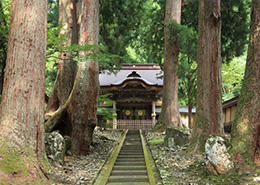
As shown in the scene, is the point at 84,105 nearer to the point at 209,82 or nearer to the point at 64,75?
the point at 64,75

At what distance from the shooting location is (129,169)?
6.70 m

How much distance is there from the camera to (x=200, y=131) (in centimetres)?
710

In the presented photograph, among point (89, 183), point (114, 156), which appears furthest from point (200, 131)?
point (89, 183)

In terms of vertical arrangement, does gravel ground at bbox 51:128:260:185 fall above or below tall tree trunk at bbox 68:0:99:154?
below

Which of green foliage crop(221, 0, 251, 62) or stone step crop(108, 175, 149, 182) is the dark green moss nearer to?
stone step crop(108, 175, 149, 182)

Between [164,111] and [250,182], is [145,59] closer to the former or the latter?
[164,111]

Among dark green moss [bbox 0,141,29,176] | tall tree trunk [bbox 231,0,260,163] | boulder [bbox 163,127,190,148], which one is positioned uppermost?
tall tree trunk [bbox 231,0,260,163]

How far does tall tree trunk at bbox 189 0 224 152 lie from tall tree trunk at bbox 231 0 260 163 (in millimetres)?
1938

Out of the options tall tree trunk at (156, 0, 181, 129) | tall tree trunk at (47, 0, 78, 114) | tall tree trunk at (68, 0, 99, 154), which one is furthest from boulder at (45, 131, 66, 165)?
tall tree trunk at (156, 0, 181, 129)

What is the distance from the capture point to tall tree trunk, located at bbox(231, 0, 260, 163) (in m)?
4.77

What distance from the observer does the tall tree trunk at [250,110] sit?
4.77 metres

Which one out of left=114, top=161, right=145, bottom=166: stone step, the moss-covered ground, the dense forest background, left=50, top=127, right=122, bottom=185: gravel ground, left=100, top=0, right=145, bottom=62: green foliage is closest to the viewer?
the moss-covered ground

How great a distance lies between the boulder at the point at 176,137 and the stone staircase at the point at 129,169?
1148mm

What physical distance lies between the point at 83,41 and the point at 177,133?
4800 mm
